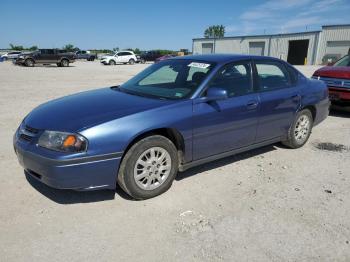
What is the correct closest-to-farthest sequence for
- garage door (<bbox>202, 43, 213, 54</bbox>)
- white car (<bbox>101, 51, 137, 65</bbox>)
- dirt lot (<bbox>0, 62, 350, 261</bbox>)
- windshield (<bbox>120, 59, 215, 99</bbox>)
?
dirt lot (<bbox>0, 62, 350, 261</bbox>) < windshield (<bbox>120, 59, 215, 99</bbox>) < white car (<bbox>101, 51, 137, 65</bbox>) < garage door (<bbox>202, 43, 213, 54</bbox>)

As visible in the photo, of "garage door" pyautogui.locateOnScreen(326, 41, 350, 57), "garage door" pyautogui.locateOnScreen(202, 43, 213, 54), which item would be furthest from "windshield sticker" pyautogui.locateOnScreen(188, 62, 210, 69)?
"garage door" pyautogui.locateOnScreen(202, 43, 213, 54)

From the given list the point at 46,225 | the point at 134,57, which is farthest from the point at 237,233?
the point at 134,57

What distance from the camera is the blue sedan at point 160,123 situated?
10.2ft

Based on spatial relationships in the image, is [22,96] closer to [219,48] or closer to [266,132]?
[266,132]

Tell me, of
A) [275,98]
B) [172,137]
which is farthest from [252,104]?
[172,137]

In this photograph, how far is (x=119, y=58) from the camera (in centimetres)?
3688

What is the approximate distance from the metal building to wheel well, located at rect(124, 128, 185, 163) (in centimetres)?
3838

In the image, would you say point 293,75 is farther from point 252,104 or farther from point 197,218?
point 197,218

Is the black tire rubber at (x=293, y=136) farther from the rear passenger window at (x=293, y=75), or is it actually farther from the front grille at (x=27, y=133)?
the front grille at (x=27, y=133)

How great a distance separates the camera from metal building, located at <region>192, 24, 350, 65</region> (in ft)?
131

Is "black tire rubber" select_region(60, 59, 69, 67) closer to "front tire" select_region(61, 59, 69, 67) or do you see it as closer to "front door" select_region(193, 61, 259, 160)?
"front tire" select_region(61, 59, 69, 67)

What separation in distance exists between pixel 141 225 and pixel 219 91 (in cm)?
175

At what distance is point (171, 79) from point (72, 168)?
6.91 feet

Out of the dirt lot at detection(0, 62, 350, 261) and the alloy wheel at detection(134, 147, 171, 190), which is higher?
the alloy wheel at detection(134, 147, 171, 190)
